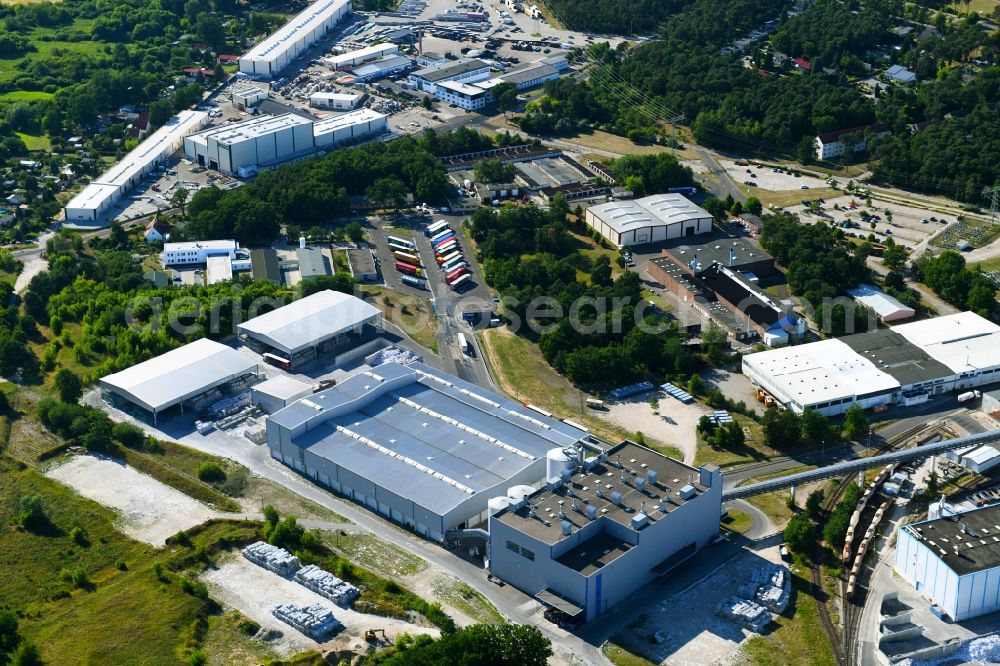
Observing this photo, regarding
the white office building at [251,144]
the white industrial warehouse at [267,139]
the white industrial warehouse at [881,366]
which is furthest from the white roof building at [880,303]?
the white office building at [251,144]

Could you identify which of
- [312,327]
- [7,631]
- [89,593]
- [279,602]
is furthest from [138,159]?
[279,602]

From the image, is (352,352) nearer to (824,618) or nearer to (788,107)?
(824,618)

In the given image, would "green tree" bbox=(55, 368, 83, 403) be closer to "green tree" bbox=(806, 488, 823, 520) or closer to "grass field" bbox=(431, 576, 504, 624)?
"grass field" bbox=(431, 576, 504, 624)

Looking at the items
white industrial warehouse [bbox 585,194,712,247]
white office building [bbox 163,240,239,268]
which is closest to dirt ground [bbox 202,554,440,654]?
white office building [bbox 163,240,239,268]

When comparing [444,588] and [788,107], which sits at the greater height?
[788,107]

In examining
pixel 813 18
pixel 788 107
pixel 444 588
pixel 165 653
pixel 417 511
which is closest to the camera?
pixel 165 653

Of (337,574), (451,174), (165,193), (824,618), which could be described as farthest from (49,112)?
(824,618)

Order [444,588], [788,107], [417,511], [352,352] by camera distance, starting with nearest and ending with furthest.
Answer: [444,588] < [417,511] < [352,352] < [788,107]

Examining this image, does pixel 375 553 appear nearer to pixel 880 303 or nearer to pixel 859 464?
pixel 859 464
